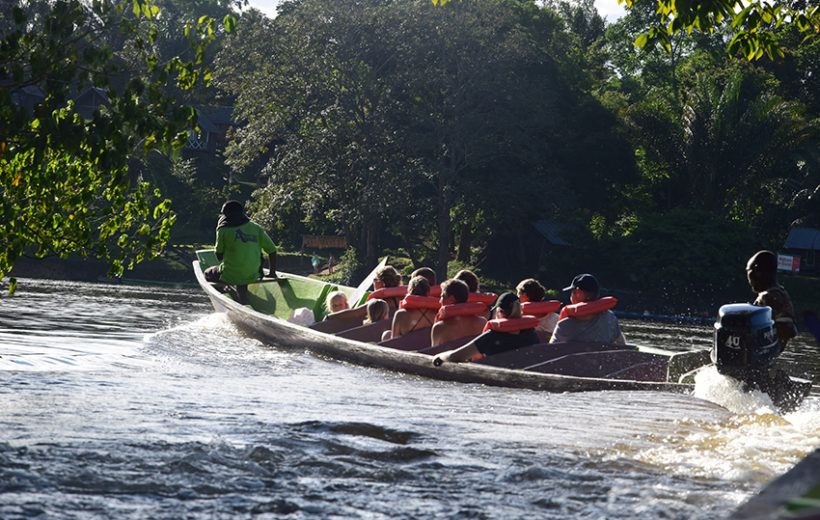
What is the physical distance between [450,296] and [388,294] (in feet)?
6.99

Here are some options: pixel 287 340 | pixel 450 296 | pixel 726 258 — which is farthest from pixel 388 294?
pixel 726 258

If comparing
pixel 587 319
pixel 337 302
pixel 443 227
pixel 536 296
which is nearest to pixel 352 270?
pixel 443 227

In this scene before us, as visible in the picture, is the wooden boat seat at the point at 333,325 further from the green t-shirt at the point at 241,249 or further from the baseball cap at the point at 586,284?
the baseball cap at the point at 586,284

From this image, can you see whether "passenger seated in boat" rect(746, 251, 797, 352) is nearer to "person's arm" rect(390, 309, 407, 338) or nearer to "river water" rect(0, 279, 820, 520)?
"river water" rect(0, 279, 820, 520)

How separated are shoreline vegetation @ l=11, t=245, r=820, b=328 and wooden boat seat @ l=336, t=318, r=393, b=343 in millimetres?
17133

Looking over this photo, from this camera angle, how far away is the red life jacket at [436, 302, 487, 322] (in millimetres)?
9328

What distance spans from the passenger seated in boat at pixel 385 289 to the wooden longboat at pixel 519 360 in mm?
162

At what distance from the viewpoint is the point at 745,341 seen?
638cm

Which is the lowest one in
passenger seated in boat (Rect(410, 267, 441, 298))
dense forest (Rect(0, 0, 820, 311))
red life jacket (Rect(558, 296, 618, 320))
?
red life jacket (Rect(558, 296, 618, 320))

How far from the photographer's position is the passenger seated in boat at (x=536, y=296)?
9719mm

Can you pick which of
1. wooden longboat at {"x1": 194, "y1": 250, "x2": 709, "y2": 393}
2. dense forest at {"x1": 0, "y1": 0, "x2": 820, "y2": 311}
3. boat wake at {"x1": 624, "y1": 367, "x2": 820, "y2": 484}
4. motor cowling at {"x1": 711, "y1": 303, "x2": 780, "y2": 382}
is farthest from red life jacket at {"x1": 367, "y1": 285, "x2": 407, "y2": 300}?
dense forest at {"x1": 0, "y1": 0, "x2": 820, "y2": 311}

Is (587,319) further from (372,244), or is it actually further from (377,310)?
(372,244)

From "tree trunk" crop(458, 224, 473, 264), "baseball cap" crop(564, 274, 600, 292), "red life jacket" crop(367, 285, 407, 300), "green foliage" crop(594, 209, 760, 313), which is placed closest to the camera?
"baseball cap" crop(564, 274, 600, 292)

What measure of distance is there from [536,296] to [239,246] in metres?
5.50
